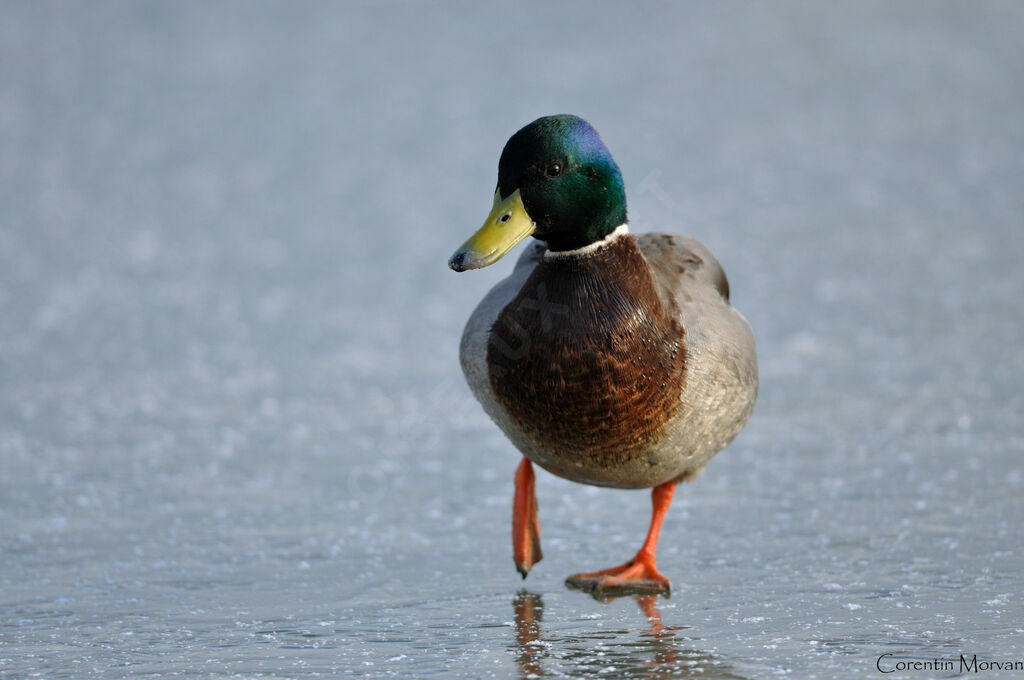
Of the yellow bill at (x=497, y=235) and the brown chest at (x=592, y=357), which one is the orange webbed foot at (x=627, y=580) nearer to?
the brown chest at (x=592, y=357)

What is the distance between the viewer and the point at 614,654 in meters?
3.00

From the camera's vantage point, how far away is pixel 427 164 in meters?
9.16

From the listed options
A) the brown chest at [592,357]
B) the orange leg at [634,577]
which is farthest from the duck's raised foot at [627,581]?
the brown chest at [592,357]

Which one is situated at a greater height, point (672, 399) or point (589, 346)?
point (589, 346)

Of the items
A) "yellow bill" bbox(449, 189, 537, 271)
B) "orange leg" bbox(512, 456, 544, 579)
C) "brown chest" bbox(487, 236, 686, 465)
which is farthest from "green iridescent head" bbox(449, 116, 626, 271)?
"orange leg" bbox(512, 456, 544, 579)

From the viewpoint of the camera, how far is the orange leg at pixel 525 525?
366 cm

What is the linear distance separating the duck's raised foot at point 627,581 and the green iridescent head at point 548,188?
913 mm

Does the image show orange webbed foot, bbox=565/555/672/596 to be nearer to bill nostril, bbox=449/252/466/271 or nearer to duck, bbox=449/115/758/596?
duck, bbox=449/115/758/596

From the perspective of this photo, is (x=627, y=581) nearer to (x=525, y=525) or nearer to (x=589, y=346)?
(x=525, y=525)

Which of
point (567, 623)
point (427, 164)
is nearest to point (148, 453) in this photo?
point (567, 623)

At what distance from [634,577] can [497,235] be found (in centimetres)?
102

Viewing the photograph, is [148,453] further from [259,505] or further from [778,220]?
[778,220]

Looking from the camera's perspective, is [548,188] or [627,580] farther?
[627,580]

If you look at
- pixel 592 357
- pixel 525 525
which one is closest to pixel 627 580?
pixel 525 525
